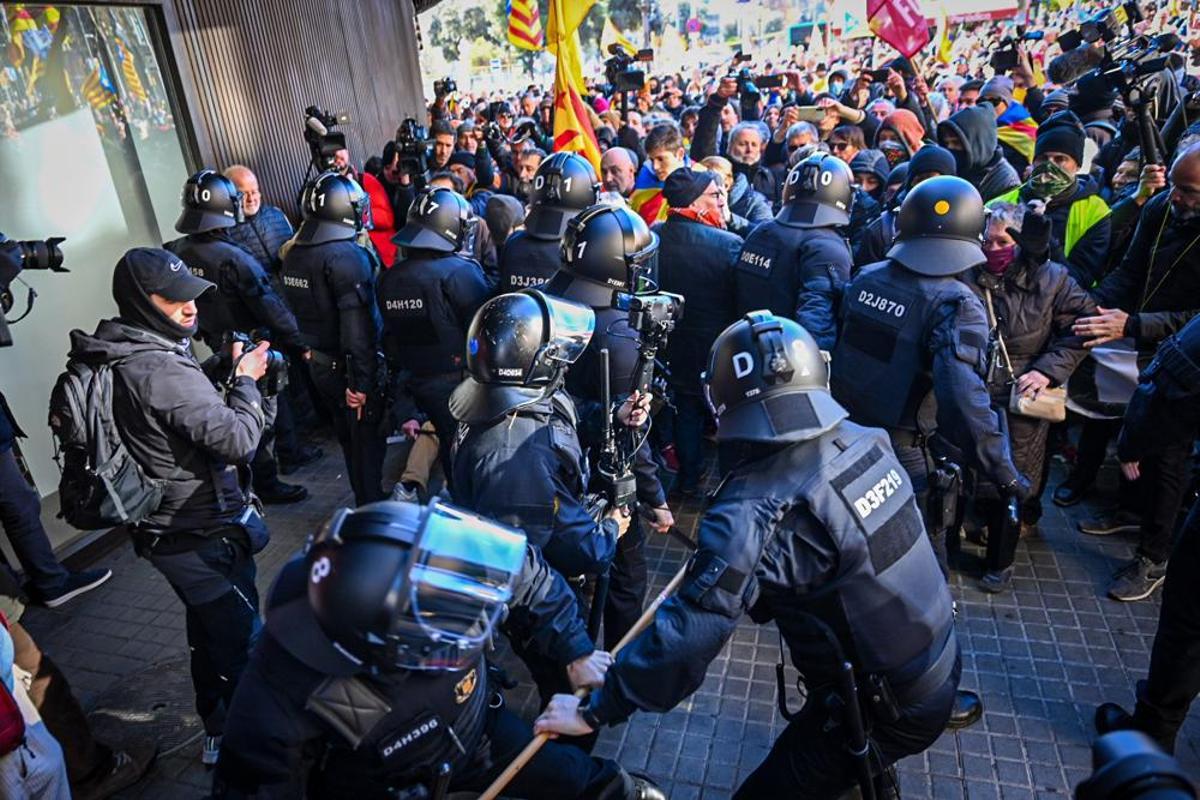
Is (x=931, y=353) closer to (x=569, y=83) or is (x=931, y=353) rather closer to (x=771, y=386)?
(x=771, y=386)

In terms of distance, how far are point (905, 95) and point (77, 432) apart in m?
9.72

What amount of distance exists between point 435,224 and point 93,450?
2436mm

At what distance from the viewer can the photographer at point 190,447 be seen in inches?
125

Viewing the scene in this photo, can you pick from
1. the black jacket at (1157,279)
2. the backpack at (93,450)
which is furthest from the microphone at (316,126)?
the black jacket at (1157,279)

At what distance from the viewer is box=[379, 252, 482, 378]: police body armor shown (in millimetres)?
4805

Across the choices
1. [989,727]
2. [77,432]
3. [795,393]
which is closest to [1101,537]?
[989,727]

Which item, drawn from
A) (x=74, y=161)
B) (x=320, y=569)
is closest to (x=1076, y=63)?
(x=320, y=569)

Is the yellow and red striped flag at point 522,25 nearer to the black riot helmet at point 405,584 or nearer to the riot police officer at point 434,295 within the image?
the riot police officer at point 434,295

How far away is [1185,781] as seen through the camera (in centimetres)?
115

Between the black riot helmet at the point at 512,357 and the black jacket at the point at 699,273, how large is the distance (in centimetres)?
244

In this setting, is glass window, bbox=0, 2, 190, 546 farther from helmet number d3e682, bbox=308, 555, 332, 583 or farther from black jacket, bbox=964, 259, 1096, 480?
black jacket, bbox=964, 259, 1096, 480

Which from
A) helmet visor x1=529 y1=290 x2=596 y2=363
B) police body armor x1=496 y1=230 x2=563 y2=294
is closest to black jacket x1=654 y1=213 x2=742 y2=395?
police body armor x1=496 y1=230 x2=563 y2=294

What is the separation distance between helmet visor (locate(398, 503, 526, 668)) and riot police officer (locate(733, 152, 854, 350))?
3.28 m

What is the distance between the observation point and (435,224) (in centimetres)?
487
